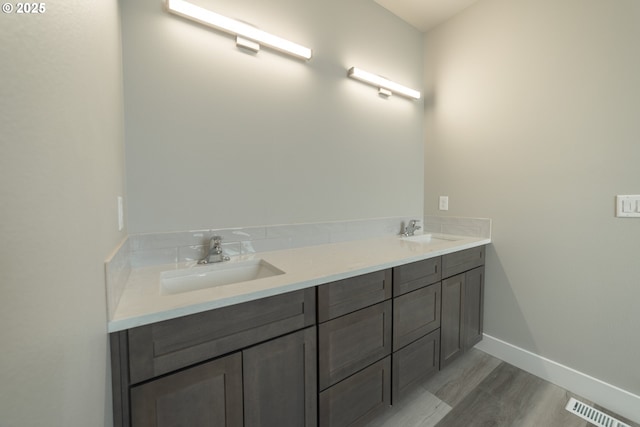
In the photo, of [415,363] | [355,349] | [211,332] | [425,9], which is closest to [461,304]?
[415,363]

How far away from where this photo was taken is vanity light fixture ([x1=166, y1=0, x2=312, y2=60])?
112 centimetres

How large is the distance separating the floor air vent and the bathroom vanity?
0.62 metres

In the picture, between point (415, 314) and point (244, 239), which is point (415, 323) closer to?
point (415, 314)

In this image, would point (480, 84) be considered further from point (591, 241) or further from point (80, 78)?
point (80, 78)

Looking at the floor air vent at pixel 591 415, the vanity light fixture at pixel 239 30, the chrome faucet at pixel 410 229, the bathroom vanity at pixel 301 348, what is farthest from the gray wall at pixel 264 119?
the floor air vent at pixel 591 415

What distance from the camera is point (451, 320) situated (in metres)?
1.58

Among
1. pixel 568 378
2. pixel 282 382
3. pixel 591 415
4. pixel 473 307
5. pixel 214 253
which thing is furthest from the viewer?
pixel 473 307

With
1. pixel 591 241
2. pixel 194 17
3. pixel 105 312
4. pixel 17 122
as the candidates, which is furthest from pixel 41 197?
pixel 591 241

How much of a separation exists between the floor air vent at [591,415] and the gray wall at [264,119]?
5.10ft

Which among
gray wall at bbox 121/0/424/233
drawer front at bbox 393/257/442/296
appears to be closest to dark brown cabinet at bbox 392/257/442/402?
drawer front at bbox 393/257/442/296

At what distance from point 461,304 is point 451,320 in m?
0.16

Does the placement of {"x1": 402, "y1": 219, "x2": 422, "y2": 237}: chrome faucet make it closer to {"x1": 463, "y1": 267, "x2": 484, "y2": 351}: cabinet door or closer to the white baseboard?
{"x1": 463, "y1": 267, "x2": 484, "y2": 351}: cabinet door

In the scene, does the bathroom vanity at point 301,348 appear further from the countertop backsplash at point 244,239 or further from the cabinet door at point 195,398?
the countertop backsplash at point 244,239

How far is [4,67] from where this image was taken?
0.92 ft
